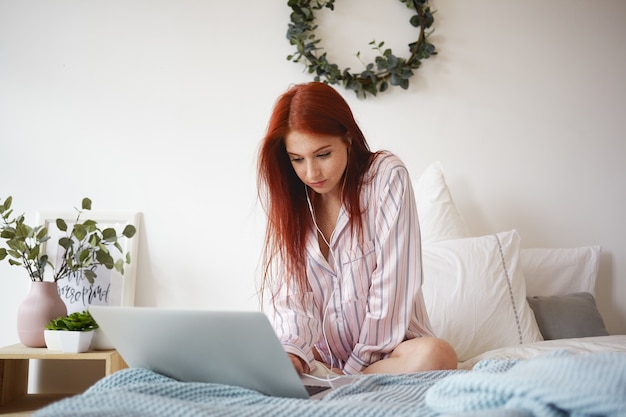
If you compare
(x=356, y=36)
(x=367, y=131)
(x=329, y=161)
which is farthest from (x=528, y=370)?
(x=356, y=36)

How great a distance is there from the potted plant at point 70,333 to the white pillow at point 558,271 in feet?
5.19

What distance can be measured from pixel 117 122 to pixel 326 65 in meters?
0.87

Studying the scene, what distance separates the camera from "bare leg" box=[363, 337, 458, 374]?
134 centimetres

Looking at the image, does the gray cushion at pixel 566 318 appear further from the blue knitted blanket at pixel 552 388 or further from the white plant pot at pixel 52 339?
the white plant pot at pixel 52 339

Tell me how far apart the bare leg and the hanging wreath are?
127 centimetres

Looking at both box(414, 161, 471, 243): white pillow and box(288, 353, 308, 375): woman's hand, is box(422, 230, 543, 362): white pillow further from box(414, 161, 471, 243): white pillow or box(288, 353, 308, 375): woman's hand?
box(288, 353, 308, 375): woman's hand

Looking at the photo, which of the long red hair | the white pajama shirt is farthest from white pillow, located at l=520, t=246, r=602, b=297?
the long red hair

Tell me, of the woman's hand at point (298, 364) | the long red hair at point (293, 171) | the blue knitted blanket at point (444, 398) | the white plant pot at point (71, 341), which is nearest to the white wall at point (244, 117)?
the white plant pot at point (71, 341)

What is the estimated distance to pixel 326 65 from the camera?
94.2 inches

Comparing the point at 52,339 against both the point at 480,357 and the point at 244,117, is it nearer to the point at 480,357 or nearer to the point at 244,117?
the point at 244,117

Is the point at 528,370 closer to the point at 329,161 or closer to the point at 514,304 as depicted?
the point at 329,161

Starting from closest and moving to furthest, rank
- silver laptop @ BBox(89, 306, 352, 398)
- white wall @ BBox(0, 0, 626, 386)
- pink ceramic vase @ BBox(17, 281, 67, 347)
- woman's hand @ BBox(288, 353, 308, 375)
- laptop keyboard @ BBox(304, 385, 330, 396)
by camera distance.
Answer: silver laptop @ BBox(89, 306, 352, 398) → laptop keyboard @ BBox(304, 385, 330, 396) → woman's hand @ BBox(288, 353, 308, 375) → pink ceramic vase @ BBox(17, 281, 67, 347) → white wall @ BBox(0, 0, 626, 386)

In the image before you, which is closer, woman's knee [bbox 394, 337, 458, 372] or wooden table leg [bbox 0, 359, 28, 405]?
woman's knee [bbox 394, 337, 458, 372]

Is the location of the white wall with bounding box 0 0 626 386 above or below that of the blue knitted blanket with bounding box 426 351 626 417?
above
